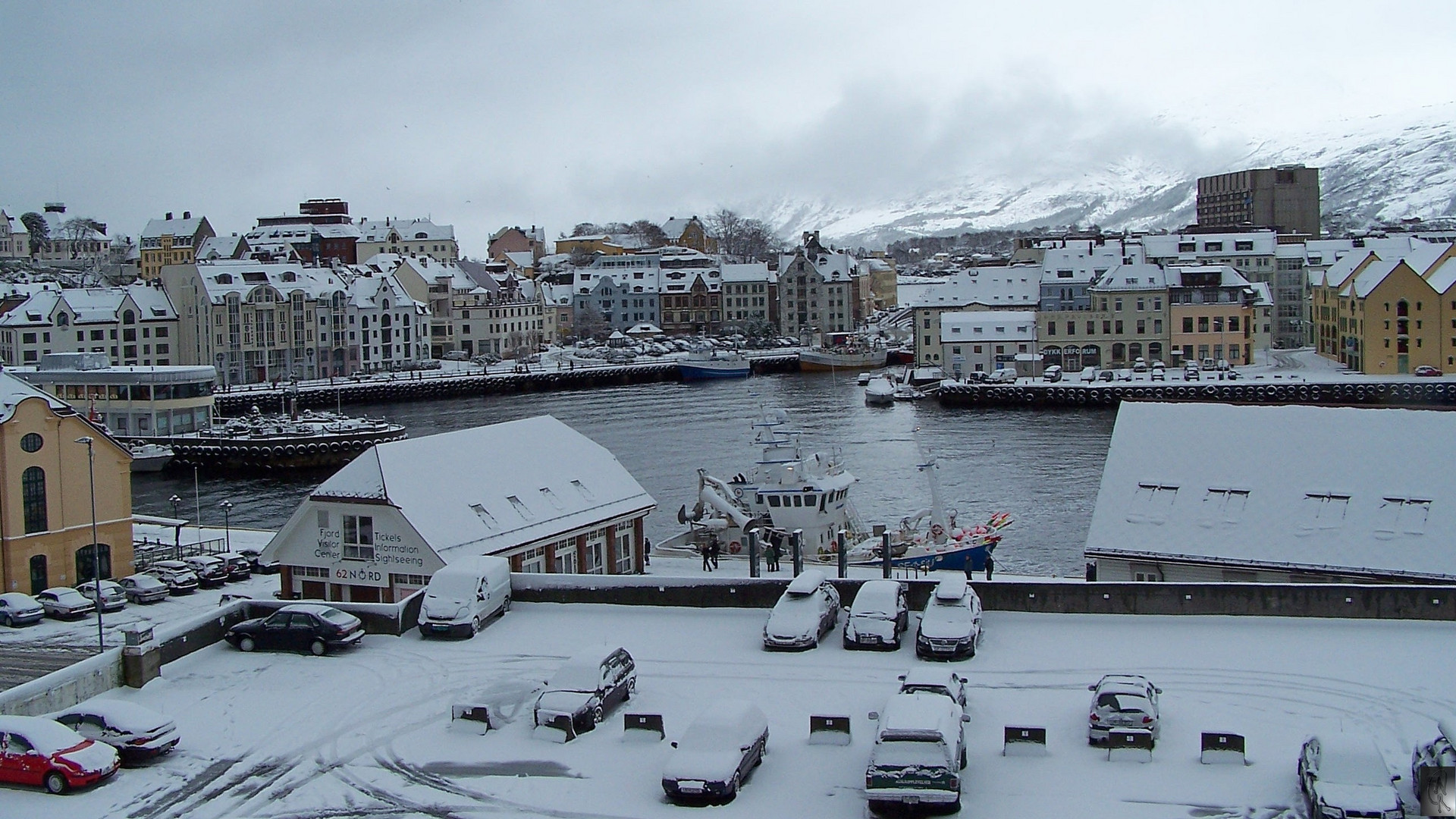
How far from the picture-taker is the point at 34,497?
23812mm

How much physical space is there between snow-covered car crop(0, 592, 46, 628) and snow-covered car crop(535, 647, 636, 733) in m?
12.3

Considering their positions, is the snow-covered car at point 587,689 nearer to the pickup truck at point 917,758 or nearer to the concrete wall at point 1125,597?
the pickup truck at point 917,758

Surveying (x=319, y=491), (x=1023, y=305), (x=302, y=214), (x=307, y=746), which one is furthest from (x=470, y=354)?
(x=307, y=746)

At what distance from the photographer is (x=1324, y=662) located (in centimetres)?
1218

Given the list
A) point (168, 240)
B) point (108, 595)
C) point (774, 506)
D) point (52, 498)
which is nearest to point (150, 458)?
point (52, 498)

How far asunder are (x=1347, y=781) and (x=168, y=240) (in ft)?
382

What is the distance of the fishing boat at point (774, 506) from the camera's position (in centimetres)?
2638

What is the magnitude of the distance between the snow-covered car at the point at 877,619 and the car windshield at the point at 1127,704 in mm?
2737

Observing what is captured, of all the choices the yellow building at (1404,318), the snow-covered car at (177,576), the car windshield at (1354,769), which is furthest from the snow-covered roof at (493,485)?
the yellow building at (1404,318)

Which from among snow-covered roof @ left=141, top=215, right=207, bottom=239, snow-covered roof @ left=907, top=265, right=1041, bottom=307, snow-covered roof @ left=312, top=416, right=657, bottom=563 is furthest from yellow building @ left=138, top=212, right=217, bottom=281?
snow-covered roof @ left=312, top=416, right=657, bottom=563

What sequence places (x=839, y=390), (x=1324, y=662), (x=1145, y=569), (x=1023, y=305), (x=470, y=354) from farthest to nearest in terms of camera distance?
(x=470, y=354) < (x=1023, y=305) < (x=839, y=390) < (x=1145, y=569) < (x=1324, y=662)

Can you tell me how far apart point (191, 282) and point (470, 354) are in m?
17.9

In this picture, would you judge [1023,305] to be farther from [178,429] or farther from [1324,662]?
[1324,662]

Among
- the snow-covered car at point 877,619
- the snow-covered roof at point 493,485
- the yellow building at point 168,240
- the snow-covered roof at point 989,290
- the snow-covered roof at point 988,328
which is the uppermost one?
the yellow building at point 168,240
